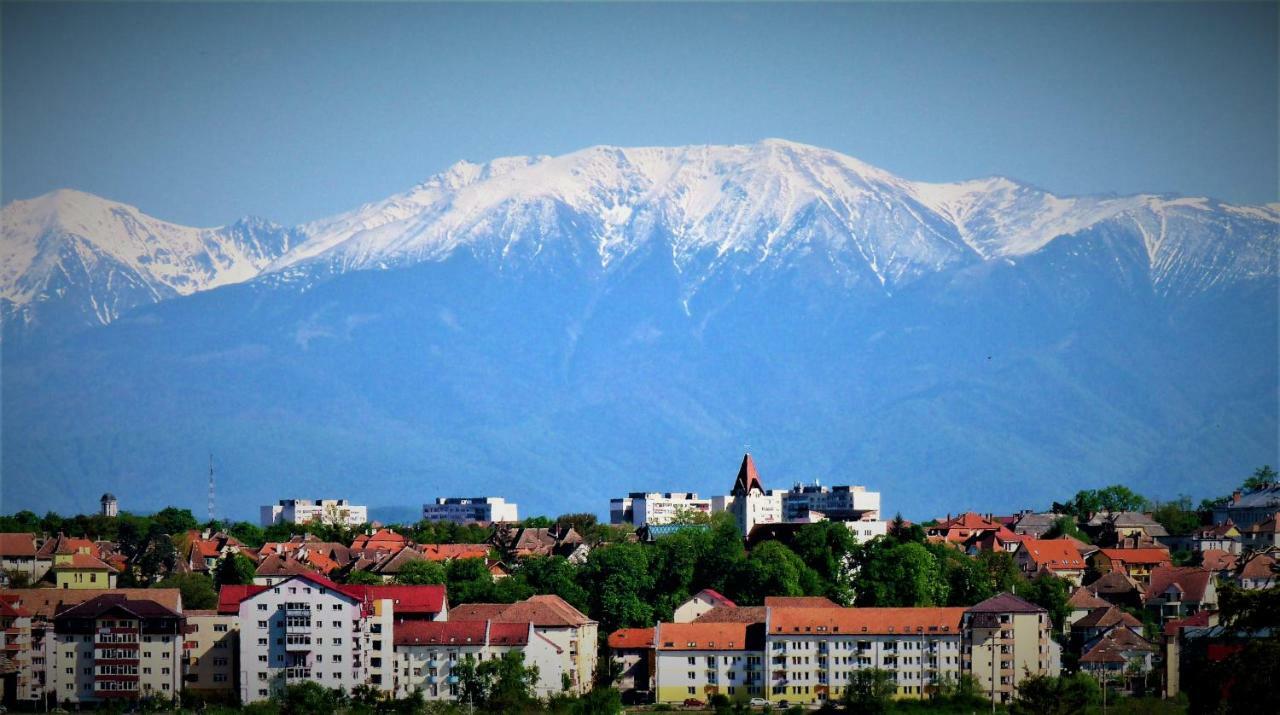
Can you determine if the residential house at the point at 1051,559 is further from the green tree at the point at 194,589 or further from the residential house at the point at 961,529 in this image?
the green tree at the point at 194,589

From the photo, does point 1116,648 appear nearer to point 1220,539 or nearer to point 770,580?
point 770,580

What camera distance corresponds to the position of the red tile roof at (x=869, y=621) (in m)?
85.7

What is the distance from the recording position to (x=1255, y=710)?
61438 millimetres

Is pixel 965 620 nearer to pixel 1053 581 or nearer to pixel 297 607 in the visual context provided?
pixel 1053 581

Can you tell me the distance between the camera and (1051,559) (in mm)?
121188

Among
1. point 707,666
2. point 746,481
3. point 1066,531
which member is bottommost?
point 707,666

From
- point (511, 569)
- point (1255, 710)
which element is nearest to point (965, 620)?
point (1255, 710)

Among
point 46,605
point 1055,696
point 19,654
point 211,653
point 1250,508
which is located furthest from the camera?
point 1250,508

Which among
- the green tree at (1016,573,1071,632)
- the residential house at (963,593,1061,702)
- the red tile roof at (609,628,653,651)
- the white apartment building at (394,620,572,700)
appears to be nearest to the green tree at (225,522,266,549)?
the red tile roof at (609,628,653,651)

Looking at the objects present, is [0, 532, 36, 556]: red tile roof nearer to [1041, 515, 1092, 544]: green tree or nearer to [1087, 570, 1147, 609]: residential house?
[1087, 570, 1147, 609]: residential house

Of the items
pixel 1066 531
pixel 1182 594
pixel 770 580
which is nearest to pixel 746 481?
pixel 1066 531

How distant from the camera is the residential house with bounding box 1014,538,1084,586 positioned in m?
119

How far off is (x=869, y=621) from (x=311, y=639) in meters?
23.0

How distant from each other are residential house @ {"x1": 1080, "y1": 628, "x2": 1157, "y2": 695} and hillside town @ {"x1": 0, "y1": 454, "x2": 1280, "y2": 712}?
92 millimetres
